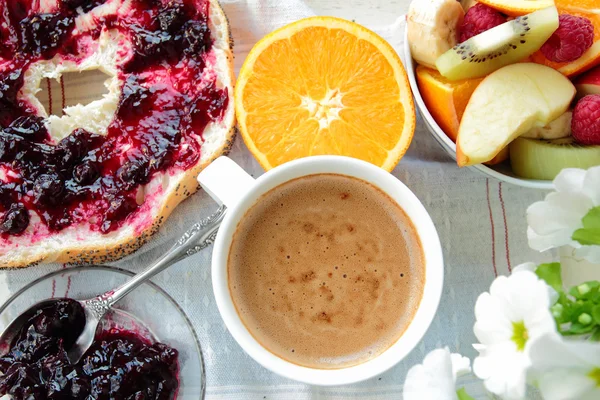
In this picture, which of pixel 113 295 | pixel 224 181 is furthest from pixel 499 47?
pixel 113 295

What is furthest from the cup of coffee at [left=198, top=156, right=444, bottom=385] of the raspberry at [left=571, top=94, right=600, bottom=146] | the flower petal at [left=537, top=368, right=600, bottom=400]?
Result: the flower petal at [left=537, top=368, right=600, bottom=400]

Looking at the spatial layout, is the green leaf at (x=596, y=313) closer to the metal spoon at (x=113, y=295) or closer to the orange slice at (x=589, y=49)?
the orange slice at (x=589, y=49)

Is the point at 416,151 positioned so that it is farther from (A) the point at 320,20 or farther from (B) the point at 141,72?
(B) the point at 141,72

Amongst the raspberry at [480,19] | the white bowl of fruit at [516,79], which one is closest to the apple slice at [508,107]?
the white bowl of fruit at [516,79]

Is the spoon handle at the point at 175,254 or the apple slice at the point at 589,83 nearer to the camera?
the apple slice at the point at 589,83

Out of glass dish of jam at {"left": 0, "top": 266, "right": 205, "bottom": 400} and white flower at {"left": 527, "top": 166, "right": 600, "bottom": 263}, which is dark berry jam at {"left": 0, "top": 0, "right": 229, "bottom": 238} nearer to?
glass dish of jam at {"left": 0, "top": 266, "right": 205, "bottom": 400}
